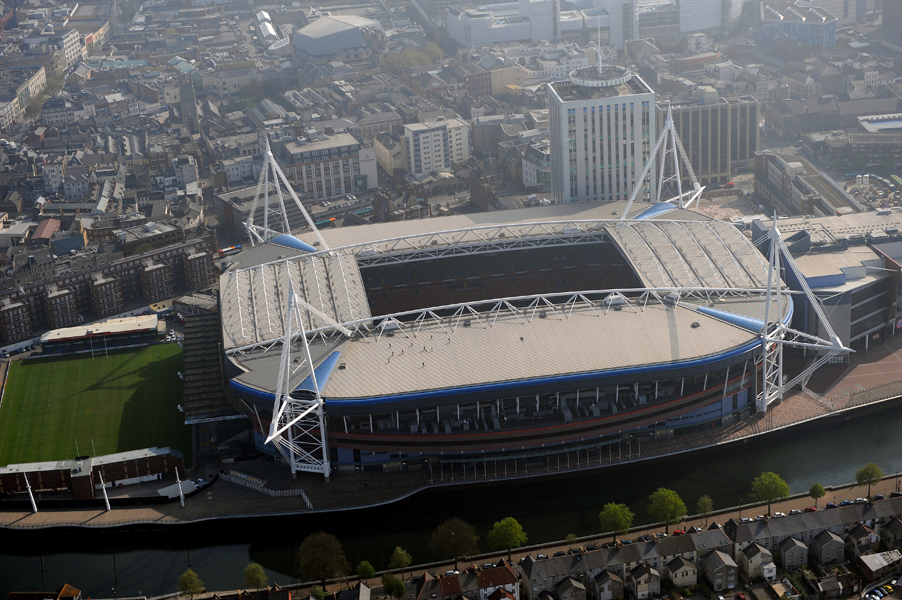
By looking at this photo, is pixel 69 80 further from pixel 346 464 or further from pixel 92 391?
pixel 346 464

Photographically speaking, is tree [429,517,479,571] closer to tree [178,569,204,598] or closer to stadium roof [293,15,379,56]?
tree [178,569,204,598]

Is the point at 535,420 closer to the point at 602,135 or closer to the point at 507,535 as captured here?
the point at 507,535

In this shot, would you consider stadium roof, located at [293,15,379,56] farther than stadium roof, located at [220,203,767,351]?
Yes

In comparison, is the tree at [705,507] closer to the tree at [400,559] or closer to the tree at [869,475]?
the tree at [869,475]

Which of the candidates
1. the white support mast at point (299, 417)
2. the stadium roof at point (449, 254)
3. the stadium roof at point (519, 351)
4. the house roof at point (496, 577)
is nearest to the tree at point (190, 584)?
the white support mast at point (299, 417)

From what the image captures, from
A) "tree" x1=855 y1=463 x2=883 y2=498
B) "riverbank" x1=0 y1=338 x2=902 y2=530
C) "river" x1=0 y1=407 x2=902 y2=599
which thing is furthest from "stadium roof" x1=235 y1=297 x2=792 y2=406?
"tree" x1=855 y1=463 x2=883 y2=498
